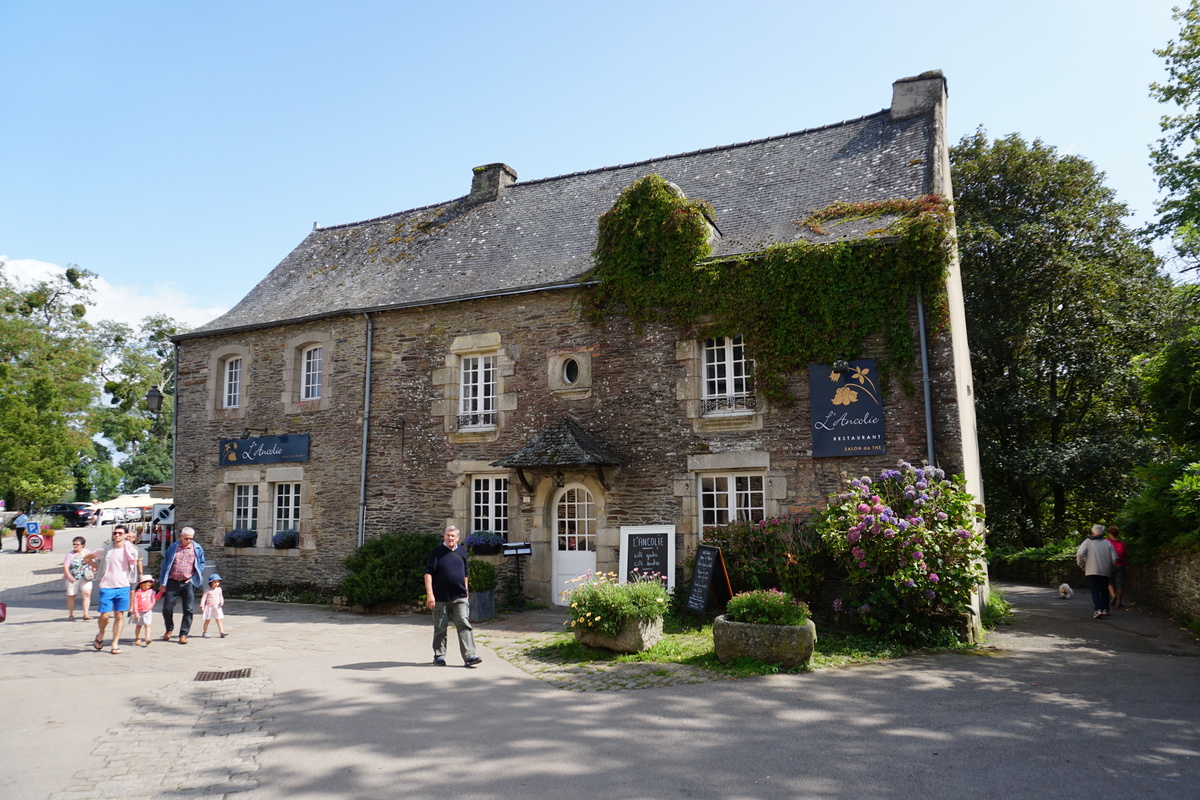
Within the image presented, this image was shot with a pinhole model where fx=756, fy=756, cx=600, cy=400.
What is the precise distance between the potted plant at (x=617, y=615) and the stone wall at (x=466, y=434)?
2.82 metres

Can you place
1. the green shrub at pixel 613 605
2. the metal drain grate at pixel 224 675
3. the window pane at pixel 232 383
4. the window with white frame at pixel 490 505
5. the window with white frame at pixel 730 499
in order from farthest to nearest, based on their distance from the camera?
the window pane at pixel 232 383 < the window with white frame at pixel 490 505 < the window with white frame at pixel 730 499 < the green shrub at pixel 613 605 < the metal drain grate at pixel 224 675

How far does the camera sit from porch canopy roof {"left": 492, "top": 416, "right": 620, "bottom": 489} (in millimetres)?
11547

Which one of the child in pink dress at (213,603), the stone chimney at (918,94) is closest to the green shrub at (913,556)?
the stone chimney at (918,94)

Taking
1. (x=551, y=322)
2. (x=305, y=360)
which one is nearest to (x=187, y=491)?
(x=305, y=360)

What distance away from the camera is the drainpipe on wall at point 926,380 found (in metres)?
10.1

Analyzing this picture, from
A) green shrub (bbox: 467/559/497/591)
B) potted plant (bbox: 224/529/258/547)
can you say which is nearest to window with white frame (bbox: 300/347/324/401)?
potted plant (bbox: 224/529/258/547)

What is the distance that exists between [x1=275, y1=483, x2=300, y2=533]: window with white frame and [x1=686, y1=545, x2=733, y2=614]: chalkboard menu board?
8875 millimetres

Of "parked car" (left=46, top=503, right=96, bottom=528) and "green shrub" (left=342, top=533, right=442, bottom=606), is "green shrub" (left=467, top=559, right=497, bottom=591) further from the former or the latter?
"parked car" (left=46, top=503, right=96, bottom=528)

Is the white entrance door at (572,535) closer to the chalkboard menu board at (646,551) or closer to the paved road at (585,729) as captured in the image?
the chalkboard menu board at (646,551)

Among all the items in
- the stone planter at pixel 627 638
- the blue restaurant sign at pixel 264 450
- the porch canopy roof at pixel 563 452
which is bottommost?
the stone planter at pixel 627 638

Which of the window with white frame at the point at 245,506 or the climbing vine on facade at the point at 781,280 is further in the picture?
the window with white frame at the point at 245,506

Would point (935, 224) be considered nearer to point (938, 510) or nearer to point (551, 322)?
point (938, 510)

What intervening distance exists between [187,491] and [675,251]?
12061 mm

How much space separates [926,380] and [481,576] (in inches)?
276
